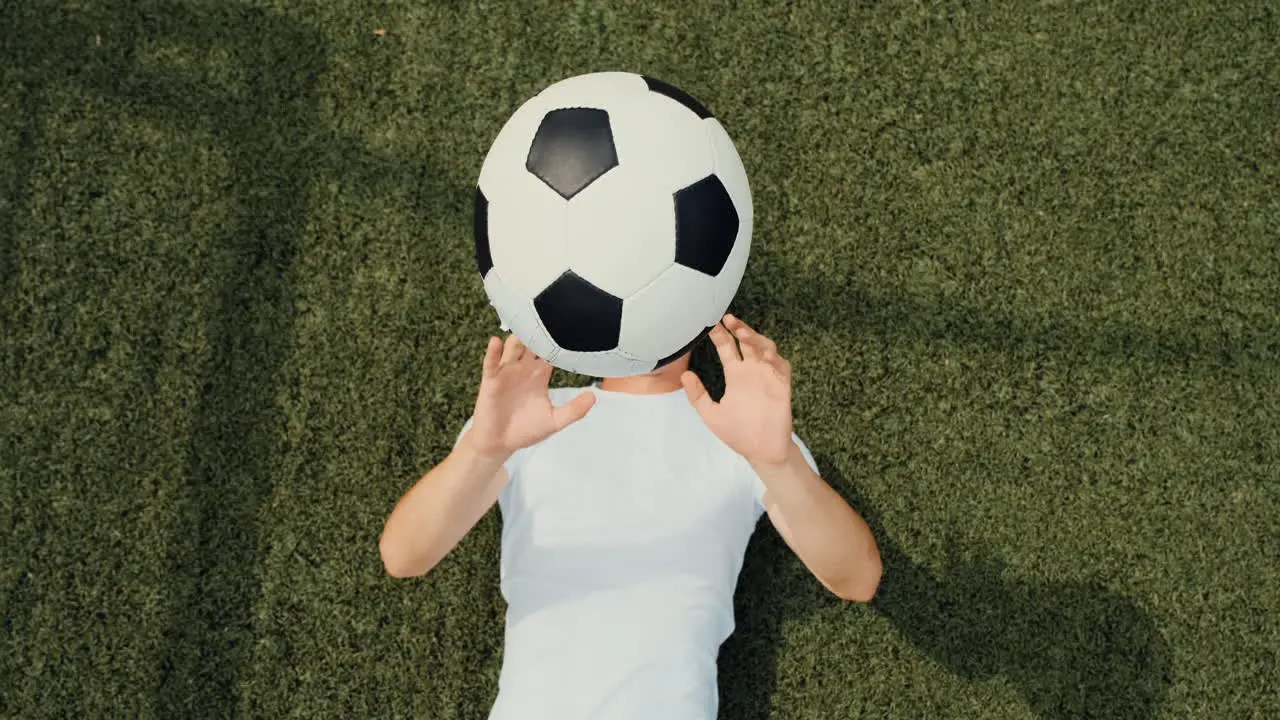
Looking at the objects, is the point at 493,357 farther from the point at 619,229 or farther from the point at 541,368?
the point at 619,229

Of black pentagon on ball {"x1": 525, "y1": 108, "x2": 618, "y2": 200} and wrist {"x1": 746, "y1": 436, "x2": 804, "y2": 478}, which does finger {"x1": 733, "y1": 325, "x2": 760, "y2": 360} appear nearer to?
wrist {"x1": 746, "y1": 436, "x2": 804, "y2": 478}

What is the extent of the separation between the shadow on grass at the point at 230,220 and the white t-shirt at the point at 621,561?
3.91 feet

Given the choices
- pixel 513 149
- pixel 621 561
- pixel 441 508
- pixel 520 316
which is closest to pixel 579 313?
pixel 520 316

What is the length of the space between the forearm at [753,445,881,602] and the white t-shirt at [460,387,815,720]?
0.71ft

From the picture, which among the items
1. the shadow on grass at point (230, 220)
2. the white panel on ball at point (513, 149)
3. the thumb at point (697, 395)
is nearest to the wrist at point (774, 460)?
the thumb at point (697, 395)

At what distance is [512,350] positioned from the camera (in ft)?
7.56

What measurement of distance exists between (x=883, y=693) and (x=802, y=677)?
278 millimetres

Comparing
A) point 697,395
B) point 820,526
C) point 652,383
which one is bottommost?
point 820,526

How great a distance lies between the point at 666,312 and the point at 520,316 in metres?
0.33

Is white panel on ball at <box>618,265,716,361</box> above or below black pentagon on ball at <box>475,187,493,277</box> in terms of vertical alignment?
below

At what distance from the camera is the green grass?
10.9 feet

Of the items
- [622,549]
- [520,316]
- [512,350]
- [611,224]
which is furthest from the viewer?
[622,549]

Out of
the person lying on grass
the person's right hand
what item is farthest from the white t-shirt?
the person's right hand

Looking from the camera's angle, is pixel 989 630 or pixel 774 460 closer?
pixel 774 460
